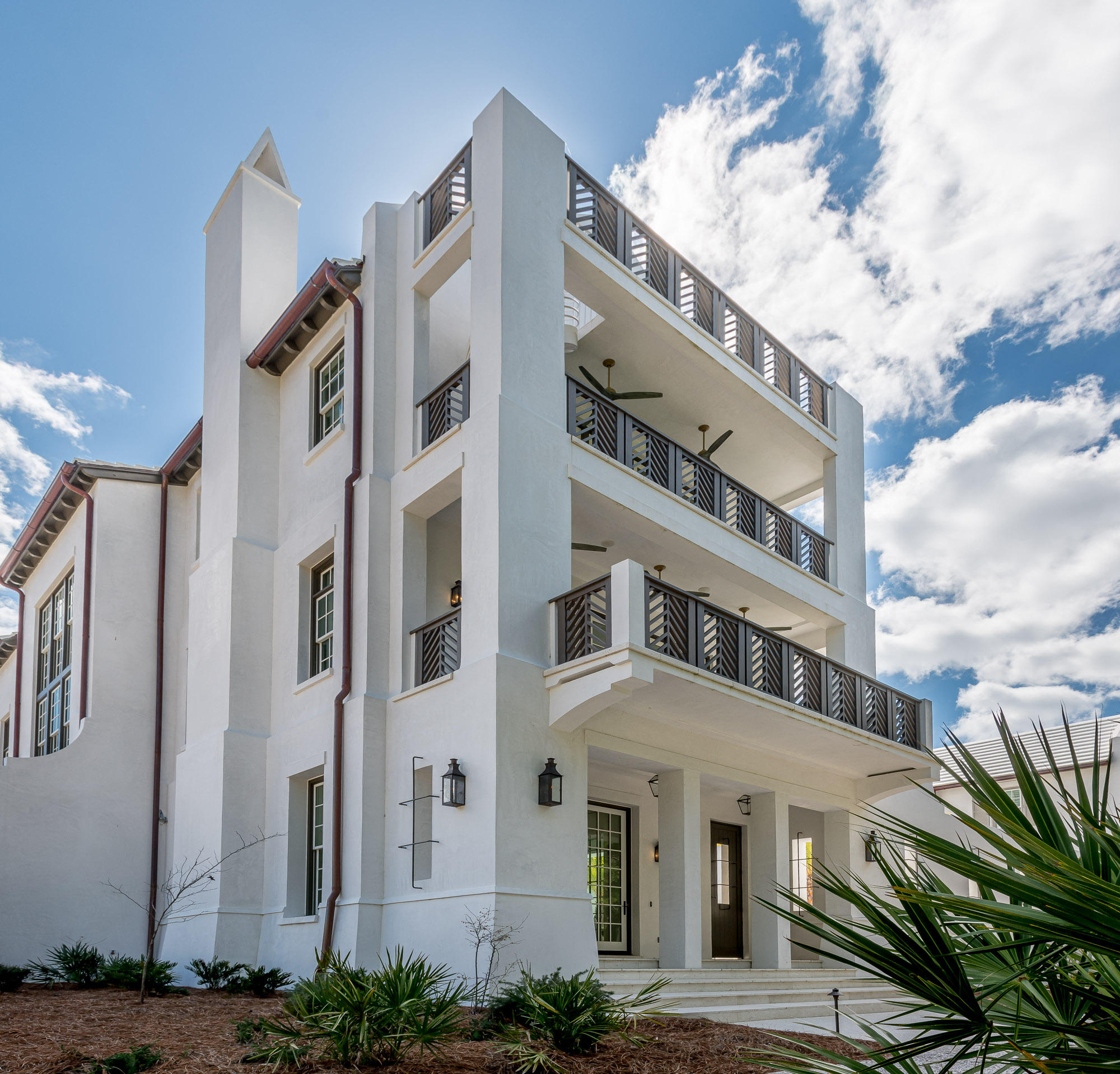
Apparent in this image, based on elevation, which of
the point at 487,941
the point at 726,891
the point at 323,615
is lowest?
the point at 726,891

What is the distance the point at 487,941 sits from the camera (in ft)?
33.5

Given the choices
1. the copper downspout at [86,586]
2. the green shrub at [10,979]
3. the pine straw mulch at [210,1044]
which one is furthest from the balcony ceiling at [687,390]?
the green shrub at [10,979]

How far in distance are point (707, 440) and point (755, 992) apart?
30.9 ft

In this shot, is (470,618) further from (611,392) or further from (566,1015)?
(611,392)

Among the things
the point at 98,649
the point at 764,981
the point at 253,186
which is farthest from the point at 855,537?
the point at 98,649

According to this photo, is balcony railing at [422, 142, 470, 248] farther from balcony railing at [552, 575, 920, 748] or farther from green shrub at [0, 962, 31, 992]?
green shrub at [0, 962, 31, 992]

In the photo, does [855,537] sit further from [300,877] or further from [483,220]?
[300,877]

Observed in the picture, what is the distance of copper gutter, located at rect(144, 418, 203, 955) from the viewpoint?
648 inches

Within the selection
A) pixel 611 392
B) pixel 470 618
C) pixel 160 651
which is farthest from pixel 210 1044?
pixel 160 651

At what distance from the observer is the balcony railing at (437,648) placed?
12.1m

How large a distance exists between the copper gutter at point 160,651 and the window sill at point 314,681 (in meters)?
4.36

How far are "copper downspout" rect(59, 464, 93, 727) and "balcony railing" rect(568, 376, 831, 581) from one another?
9337 millimetres

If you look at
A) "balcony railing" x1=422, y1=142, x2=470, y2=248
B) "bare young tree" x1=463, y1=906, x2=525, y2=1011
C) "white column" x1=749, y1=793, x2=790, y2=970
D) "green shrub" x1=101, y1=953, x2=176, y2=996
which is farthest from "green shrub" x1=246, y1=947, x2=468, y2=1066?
"balcony railing" x1=422, y1=142, x2=470, y2=248

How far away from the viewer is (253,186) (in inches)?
682
